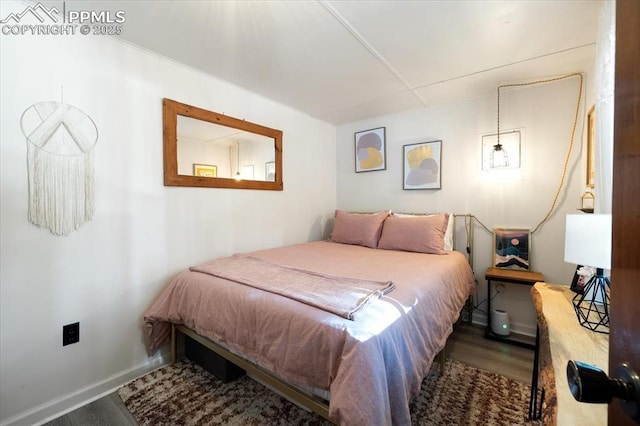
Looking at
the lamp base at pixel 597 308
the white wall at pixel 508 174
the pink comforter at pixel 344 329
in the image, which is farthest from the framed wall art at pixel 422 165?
the lamp base at pixel 597 308

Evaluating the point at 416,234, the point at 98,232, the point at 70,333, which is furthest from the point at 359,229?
the point at 70,333

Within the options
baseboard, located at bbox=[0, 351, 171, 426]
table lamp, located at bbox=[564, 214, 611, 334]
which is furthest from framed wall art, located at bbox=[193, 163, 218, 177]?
table lamp, located at bbox=[564, 214, 611, 334]

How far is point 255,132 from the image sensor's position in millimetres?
2789

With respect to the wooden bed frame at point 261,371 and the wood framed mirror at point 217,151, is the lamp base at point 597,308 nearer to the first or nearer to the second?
the wooden bed frame at point 261,371

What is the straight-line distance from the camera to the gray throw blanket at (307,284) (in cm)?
133

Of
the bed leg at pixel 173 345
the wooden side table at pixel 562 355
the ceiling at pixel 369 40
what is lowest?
the bed leg at pixel 173 345

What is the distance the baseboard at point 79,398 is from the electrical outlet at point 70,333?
0.32m

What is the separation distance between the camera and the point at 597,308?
1339mm

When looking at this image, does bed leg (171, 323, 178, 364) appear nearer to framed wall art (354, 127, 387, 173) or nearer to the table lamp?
the table lamp

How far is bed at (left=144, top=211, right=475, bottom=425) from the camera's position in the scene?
1.07 m

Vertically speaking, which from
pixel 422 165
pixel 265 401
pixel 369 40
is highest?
pixel 369 40

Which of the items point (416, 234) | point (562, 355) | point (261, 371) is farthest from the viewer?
point (416, 234)

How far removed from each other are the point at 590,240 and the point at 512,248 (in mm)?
1683

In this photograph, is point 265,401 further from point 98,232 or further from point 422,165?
point 422,165
